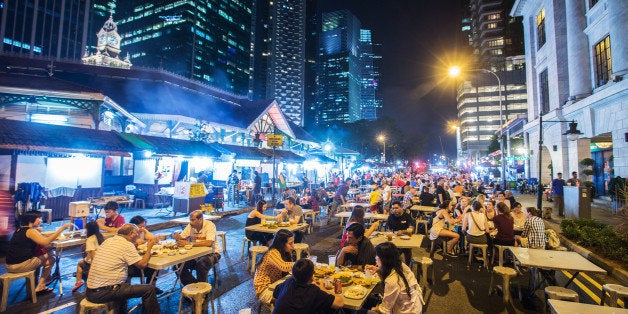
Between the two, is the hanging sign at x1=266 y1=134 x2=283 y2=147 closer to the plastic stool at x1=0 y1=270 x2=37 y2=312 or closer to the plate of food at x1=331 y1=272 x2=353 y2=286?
the plastic stool at x1=0 y1=270 x2=37 y2=312

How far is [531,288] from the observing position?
5801 mm

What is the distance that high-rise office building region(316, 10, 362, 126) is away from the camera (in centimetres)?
14457

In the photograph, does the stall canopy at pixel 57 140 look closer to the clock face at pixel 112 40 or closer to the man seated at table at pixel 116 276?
the man seated at table at pixel 116 276

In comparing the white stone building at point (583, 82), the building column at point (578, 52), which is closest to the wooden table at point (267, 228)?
the white stone building at point (583, 82)

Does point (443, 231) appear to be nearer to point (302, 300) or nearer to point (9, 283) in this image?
point (302, 300)

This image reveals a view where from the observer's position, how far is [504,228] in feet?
23.1

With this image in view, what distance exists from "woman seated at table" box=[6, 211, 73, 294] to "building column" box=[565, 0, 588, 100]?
25660mm

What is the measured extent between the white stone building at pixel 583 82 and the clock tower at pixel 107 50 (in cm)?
3577

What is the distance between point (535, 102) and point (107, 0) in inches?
4817

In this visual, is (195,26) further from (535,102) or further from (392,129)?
(535,102)

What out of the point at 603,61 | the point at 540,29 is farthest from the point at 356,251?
the point at 540,29

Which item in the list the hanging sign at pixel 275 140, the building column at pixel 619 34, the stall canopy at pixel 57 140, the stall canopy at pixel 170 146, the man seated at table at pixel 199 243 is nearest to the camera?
the man seated at table at pixel 199 243

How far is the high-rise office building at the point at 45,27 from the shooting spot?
6262cm

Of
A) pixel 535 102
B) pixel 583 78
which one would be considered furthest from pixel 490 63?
pixel 583 78
